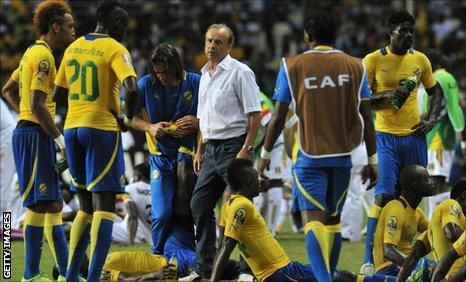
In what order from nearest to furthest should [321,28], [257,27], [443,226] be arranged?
[321,28], [443,226], [257,27]

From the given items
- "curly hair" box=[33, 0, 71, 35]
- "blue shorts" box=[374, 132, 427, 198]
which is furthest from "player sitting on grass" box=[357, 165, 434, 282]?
"curly hair" box=[33, 0, 71, 35]

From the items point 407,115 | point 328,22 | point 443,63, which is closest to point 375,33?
point 443,63

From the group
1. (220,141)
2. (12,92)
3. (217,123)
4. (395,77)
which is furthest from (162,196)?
(395,77)

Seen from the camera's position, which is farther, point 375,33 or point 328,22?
point 375,33

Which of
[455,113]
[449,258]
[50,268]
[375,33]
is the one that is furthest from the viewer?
[375,33]

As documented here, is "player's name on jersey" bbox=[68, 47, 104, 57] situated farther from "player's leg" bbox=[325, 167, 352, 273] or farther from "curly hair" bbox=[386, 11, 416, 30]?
"curly hair" bbox=[386, 11, 416, 30]

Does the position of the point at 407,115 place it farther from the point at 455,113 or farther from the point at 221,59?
the point at 455,113

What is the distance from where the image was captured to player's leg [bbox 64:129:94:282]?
1041 cm

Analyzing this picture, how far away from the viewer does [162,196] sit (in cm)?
1235

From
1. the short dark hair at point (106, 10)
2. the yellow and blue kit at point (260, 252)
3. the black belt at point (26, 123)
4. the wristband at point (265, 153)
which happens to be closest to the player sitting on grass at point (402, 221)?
the yellow and blue kit at point (260, 252)

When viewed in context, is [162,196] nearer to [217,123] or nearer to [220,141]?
[220,141]

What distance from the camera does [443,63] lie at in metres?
16.5

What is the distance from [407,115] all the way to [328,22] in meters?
2.68

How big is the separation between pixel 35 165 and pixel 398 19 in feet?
12.4
